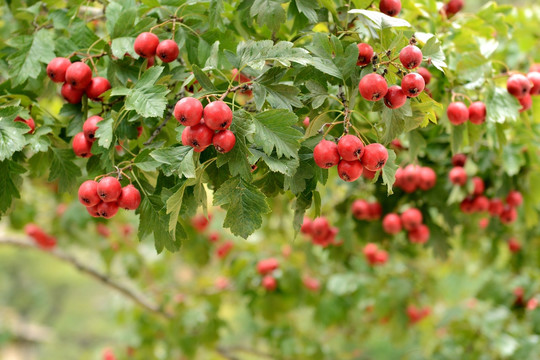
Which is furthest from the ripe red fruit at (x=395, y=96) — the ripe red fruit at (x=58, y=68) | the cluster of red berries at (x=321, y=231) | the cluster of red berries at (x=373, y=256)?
the cluster of red berries at (x=373, y=256)

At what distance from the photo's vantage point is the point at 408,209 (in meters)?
2.20

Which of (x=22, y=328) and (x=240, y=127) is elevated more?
(x=240, y=127)

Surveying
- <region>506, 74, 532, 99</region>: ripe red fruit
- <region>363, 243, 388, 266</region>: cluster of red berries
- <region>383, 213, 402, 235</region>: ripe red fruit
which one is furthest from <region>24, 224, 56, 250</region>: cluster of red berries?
<region>506, 74, 532, 99</region>: ripe red fruit

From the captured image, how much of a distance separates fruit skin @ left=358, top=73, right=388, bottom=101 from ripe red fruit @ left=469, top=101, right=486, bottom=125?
632mm

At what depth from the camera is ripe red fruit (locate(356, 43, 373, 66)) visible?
1.27m

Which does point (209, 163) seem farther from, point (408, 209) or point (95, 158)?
point (408, 209)

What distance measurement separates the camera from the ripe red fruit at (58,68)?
1428mm

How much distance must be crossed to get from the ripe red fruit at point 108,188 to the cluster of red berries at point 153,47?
1.19 feet

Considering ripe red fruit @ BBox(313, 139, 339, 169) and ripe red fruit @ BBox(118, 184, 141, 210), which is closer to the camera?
ripe red fruit @ BBox(313, 139, 339, 169)

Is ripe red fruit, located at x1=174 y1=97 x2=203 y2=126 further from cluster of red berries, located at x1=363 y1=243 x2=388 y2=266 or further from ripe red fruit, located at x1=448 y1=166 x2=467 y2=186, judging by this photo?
cluster of red berries, located at x1=363 y1=243 x2=388 y2=266

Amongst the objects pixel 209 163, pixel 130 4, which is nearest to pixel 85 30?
pixel 130 4

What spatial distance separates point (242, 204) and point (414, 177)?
3.66 feet

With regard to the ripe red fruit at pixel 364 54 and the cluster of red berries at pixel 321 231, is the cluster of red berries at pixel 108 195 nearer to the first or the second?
the ripe red fruit at pixel 364 54

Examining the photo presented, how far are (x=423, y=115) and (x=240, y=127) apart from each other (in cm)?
47
